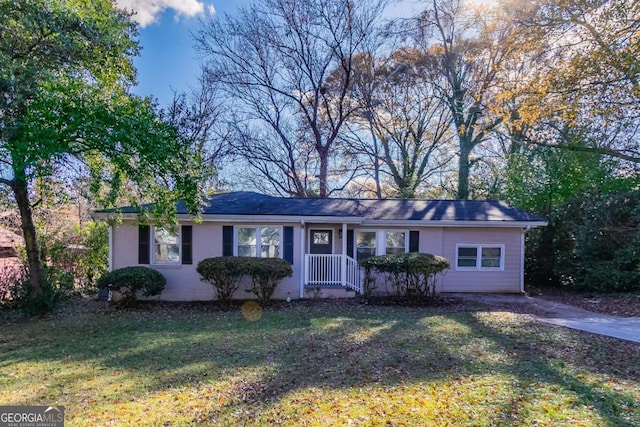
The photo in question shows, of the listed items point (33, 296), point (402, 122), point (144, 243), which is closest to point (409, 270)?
point (144, 243)

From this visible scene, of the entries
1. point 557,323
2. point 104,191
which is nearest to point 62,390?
point 104,191

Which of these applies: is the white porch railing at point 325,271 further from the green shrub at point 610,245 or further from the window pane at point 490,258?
the green shrub at point 610,245

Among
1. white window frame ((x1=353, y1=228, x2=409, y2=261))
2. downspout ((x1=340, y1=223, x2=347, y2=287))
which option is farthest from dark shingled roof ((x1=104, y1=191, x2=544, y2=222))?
downspout ((x1=340, y1=223, x2=347, y2=287))

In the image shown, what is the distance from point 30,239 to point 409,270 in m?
9.28

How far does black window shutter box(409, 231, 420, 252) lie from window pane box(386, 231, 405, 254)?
23cm

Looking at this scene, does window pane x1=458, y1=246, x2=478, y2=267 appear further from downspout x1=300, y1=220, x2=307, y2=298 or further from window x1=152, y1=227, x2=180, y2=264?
window x1=152, y1=227, x2=180, y2=264

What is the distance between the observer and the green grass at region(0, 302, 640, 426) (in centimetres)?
368

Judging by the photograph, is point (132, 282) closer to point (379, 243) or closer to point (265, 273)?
point (265, 273)

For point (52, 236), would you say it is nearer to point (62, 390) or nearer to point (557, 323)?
point (62, 390)

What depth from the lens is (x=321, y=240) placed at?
38.4 ft

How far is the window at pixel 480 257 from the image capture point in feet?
39.9

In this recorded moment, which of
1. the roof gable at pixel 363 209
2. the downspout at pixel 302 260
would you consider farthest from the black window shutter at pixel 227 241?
the downspout at pixel 302 260

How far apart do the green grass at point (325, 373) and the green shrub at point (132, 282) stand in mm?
1466

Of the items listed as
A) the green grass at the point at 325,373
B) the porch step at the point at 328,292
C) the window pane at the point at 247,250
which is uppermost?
the window pane at the point at 247,250
